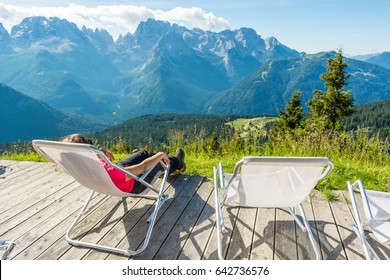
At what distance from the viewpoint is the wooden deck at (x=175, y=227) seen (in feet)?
9.40

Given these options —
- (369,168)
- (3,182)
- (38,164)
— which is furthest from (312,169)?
(38,164)

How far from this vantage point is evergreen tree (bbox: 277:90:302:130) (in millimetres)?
34500

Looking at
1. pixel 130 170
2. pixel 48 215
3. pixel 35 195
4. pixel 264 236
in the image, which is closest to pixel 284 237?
pixel 264 236

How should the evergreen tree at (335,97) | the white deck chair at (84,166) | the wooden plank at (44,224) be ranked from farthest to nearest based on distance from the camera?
the evergreen tree at (335,97)
the wooden plank at (44,224)
the white deck chair at (84,166)

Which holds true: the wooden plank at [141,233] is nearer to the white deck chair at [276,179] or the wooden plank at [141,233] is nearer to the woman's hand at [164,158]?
the woman's hand at [164,158]

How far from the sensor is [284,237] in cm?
309

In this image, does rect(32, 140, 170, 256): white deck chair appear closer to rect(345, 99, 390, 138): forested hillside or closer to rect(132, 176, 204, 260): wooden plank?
rect(132, 176, 204, 260): wooden plank

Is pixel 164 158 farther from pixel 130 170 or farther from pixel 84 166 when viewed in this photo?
pixel 84 166

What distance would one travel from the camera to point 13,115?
19200cm

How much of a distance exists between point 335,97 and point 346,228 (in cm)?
2650

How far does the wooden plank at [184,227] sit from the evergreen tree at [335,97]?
2498 cm

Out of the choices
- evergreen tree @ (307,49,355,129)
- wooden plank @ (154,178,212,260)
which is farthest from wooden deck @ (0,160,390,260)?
evergreen tree @ (307,49,355,129)

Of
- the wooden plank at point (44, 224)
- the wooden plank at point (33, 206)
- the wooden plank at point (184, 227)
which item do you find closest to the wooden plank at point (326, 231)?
the wooden plank at point (184, 227)
